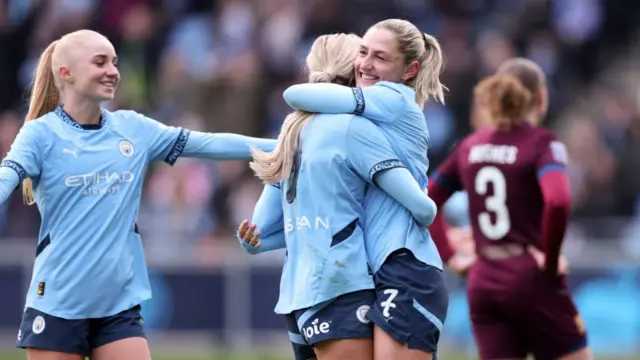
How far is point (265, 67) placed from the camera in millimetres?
18422

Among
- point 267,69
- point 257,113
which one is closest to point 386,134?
point 257,113

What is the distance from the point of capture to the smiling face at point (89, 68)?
273 inches

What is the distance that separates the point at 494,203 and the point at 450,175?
A: 0.42 metres

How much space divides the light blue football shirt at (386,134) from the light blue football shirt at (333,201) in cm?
5

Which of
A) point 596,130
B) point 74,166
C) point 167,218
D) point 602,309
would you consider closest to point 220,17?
point 167,218

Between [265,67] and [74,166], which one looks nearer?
[74,166]

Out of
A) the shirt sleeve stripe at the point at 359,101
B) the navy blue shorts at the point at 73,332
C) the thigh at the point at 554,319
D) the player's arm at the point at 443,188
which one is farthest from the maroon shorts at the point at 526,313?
the navy blue shorts at the point at 73,332

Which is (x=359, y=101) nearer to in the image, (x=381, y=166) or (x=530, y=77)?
(x=381, y=166)

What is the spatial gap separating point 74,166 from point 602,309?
909 centimetres

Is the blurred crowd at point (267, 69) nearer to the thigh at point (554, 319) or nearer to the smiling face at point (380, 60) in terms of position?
the thigh at point (554, 319)

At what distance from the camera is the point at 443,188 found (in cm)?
851

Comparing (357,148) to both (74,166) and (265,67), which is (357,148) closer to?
(74,166)

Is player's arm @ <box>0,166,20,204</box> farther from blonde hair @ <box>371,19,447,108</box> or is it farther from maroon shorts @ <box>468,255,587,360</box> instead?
maroon shorts @ <box>468,255,587,360</box>

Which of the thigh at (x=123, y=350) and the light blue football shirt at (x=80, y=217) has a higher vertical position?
the light blue football shirt at (x=80, y=217)
